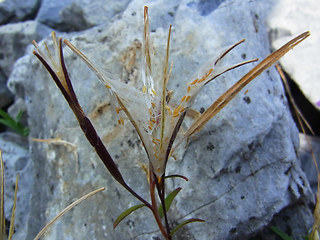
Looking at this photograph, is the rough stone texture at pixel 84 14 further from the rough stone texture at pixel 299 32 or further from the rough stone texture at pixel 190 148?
the rough stone texture at pixel 299 32

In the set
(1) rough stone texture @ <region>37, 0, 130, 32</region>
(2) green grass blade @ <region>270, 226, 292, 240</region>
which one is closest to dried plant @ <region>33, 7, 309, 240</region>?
(2) green grass blade @ <region>270, 226, 292, 240</region>

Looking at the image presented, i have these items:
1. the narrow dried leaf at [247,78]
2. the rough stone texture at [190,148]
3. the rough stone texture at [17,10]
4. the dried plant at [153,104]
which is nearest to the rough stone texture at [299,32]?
the rough stone texture at [190,148]

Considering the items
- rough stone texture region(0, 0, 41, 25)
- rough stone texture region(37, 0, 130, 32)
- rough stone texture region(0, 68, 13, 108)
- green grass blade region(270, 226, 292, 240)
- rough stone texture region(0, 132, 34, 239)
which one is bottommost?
green grass blade region(270, 226, 292, 240)

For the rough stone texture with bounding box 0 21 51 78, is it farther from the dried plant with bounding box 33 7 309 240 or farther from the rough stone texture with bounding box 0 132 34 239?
the dried plant with bounding box 33 7 309 240

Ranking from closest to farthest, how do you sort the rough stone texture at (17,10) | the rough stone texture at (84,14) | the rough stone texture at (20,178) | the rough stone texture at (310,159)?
the rough stone texture at (20,178), the rough stone texture at (310,159), the rough stone texture at (84,14), the rough stone texture at (17,10)

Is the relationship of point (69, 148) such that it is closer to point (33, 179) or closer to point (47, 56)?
point (33, 179)

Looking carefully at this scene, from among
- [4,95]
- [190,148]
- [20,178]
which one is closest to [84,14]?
[4,95]
